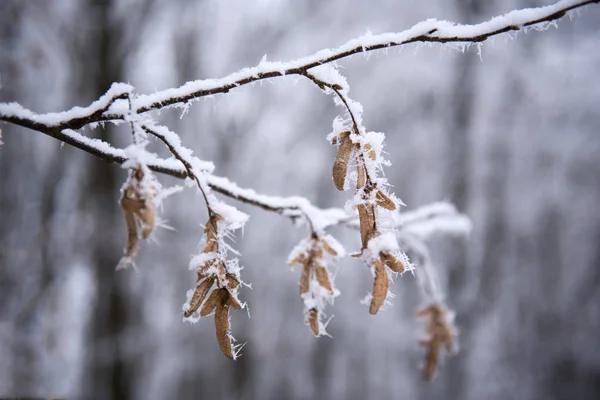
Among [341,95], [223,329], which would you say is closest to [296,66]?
[341,95]

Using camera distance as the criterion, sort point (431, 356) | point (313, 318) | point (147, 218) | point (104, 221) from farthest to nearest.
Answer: point (104, 221) → point (431, 356) → point (313, 318) → point (147, 218)

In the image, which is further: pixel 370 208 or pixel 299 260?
pixel 299 260

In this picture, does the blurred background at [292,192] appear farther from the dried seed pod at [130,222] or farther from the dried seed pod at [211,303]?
the dried seed pod at [211,303]

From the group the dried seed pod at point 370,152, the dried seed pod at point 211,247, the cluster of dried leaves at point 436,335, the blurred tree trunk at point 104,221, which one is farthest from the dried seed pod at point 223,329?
the blurred tree trunk at point 104,221

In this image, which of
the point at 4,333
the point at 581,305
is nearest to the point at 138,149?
the point at 4,333

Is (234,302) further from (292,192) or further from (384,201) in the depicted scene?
(292,192)

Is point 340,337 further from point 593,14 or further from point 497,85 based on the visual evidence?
point 593,14
